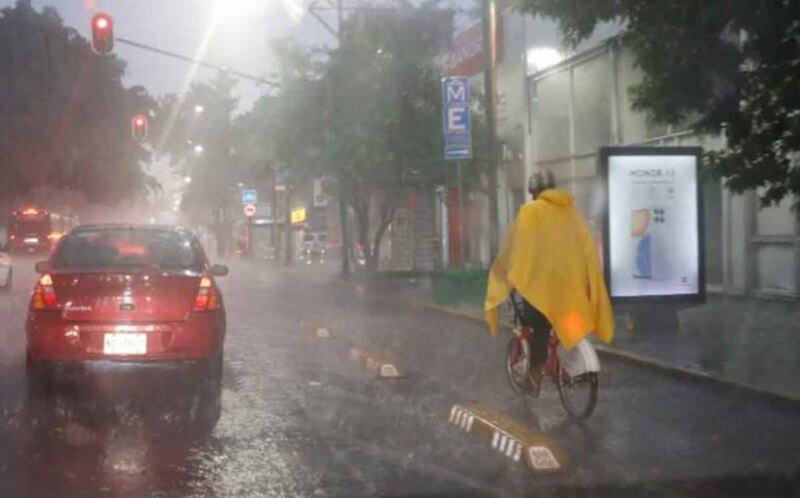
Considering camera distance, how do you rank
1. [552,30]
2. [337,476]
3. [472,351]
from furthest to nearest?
1. [552,30]
2. [472,351]
3. [337,476]

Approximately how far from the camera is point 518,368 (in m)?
9.02

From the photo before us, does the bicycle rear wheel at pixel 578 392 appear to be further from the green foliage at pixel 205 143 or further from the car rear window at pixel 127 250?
the green foliage at pixel 205 143

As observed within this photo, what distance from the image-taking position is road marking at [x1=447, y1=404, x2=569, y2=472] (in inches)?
266

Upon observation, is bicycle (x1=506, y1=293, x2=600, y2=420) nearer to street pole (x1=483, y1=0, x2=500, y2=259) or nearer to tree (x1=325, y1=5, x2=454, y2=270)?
street pole (x1=483, y1=0, x2=500, y2=259)

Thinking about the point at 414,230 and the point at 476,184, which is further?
the point at 414,230

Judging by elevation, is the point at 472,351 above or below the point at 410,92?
below

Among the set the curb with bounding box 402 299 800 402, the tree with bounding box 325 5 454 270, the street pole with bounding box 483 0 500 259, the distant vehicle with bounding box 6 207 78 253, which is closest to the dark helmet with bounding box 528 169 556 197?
the curb with bounding box 402 299 800 402

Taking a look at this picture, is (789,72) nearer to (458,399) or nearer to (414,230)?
(458,399)

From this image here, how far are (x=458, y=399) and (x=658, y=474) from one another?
3138 millimetres

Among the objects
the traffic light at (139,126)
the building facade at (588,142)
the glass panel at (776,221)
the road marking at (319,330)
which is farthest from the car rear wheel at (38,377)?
the traffic light at (139,126)

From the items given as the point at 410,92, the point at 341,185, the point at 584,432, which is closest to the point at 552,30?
the point at 410,92

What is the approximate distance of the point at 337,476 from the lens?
21.7 feet

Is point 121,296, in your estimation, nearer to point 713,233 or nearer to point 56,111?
point 713,233

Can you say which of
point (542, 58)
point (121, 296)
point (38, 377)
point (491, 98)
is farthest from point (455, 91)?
point (38, 377)
